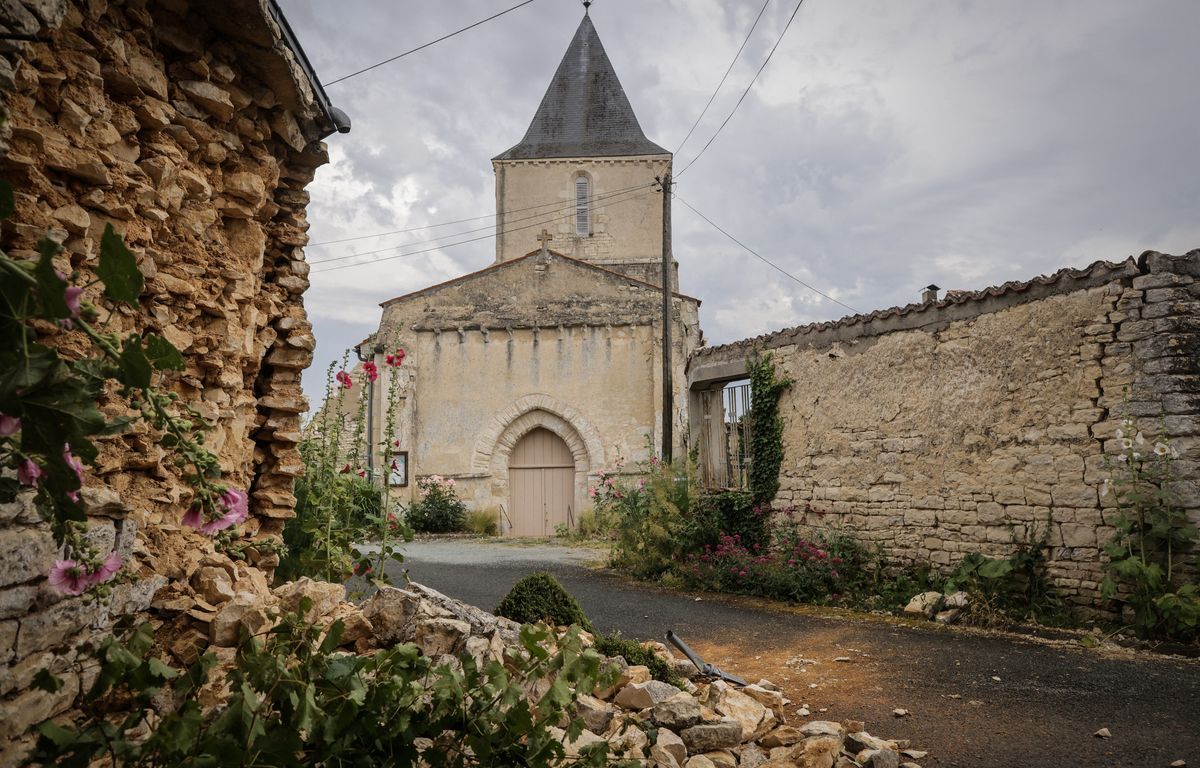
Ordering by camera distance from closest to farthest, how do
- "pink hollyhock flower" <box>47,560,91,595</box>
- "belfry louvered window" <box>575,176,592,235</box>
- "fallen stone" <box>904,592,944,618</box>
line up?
"pink hollyhock flower" <box>47,560,91,595</box>
"fallen stone" <box>904,592,944,618</box>
"belfry louvered window" <box>575,176,592,235</box>

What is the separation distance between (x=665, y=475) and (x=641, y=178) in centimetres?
1488

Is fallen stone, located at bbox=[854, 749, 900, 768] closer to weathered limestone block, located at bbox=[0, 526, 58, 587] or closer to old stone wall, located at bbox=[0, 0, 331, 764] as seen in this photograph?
old stone wall, located at bbox=[0, 0, 331, 764]

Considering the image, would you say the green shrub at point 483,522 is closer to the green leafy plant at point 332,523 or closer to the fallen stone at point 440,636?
the green leafy plant at point 332,523

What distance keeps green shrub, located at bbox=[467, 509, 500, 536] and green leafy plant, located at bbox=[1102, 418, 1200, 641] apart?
12396mm

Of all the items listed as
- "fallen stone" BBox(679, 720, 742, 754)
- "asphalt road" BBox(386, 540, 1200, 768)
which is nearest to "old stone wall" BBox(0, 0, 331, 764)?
"fallen stone" BBox(679, 720, 742, 754)

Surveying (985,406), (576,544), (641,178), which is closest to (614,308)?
(576,544)

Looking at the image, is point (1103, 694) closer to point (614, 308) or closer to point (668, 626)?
point (668, 626)

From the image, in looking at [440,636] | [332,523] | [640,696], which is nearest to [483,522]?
[332,523]

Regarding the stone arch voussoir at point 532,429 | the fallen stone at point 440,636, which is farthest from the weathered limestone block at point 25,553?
the stone arch voussoir at point 532,429

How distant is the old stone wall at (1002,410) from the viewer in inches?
237

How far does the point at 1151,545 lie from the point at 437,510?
13.1m

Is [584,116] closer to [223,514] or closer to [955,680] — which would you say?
[955,680]

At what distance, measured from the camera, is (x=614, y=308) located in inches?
700

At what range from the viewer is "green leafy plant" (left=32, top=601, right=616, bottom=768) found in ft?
6.07
